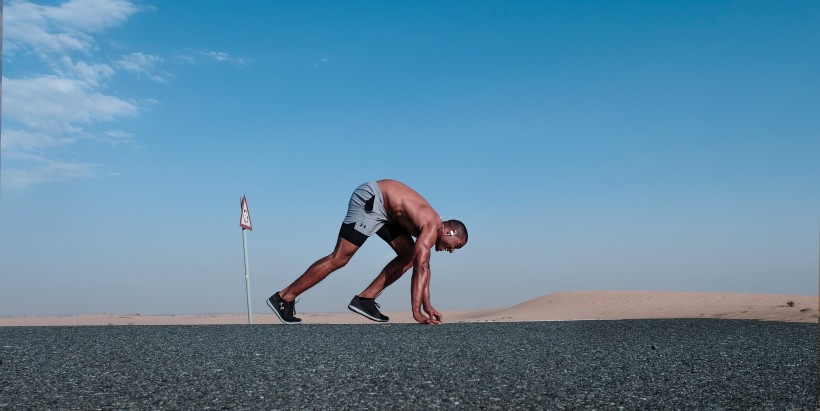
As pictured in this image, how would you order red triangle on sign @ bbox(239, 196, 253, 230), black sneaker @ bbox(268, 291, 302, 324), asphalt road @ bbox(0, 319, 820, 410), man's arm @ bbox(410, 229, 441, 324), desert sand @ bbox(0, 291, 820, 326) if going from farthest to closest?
desert sand @ bbox(0, 291, 820, 326), red triangle on sign @ bbox(239, 196, 253, 230), black sneaker @ bbox(268, 291, 302, 324), man's arm @ bbox(410, 229, 441, 324), asphalt road @ bbox(0, 319, 820, 410)

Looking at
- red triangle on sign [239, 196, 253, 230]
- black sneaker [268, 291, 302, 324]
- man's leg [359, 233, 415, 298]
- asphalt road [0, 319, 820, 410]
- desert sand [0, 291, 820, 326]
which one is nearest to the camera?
asphalt road [0, 319, 820, 410]

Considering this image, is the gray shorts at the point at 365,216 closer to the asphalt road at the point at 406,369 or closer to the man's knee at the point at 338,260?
the man's knee at the point at 338,260

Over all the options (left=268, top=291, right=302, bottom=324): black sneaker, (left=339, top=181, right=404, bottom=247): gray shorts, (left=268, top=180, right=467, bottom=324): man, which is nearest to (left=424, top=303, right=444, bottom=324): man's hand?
(left=268, top=180, right=467, bottom=324): man

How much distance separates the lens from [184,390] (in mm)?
2945

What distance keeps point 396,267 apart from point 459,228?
2.54ft

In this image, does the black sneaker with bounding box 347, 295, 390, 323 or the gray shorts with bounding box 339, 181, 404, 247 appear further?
the black sneaker with bounding box 347, 295, 390, 323

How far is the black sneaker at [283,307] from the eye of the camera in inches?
263

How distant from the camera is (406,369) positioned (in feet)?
11.1

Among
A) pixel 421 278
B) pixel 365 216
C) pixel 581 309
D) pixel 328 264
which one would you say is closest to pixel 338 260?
pixel 328 264

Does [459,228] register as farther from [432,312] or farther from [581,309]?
[581,309]

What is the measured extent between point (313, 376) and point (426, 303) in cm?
310

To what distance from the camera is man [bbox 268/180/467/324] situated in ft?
20.8

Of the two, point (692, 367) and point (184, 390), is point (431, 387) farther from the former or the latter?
point (692, 367)

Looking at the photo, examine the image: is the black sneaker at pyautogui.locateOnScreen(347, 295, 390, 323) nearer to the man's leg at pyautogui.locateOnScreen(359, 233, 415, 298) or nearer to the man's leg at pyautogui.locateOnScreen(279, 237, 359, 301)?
the man's leg at pyautogui.locateOnScreen(359, 233, 415, 298)
